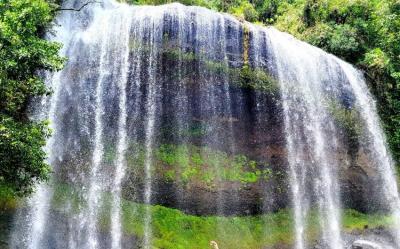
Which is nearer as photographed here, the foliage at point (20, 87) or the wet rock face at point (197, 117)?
the foliage at point (20, 87)

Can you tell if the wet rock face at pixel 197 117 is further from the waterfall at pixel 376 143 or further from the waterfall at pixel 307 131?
the waterfall at pixel 376 143

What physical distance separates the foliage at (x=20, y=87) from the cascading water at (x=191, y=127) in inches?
139

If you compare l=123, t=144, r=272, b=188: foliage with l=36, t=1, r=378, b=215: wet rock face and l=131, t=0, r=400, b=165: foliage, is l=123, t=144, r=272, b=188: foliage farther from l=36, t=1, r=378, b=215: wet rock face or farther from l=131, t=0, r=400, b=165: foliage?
l=131, t=0, r=400, b=165: foliage

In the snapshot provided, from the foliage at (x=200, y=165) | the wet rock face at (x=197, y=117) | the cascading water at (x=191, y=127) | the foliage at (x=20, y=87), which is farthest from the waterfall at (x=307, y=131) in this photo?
the foliage at (x=20, y=87)

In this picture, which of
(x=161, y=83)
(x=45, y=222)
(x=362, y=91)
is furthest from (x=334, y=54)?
(x=45, y=222)

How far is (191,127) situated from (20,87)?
644 centimetres

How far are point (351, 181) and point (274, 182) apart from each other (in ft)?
9.70

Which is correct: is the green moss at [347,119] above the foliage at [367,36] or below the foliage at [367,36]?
below

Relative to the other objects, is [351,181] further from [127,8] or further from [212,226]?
[127,8]

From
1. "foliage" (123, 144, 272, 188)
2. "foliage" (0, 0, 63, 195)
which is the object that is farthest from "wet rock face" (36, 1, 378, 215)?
"foliage" (0, 0, 63, 195)

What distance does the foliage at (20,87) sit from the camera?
31.2ft

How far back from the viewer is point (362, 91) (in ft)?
58.3

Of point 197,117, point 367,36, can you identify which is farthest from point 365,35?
point 197,117

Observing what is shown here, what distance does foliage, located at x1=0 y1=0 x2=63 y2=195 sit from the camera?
9.52m
